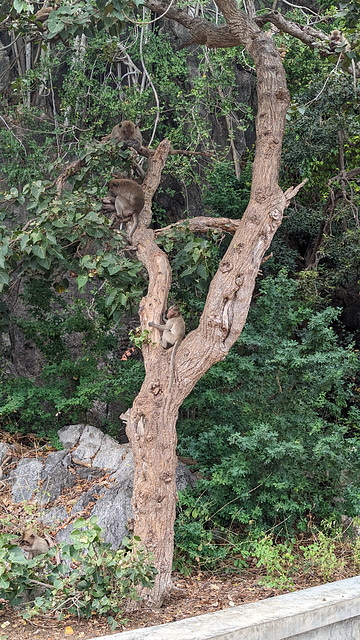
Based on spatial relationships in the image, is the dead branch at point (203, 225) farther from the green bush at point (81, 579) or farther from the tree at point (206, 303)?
the green bush at point (81, 579)

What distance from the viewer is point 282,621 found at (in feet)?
10.6

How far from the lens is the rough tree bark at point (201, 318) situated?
4086 millimetres

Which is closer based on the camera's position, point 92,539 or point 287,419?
point 92,539

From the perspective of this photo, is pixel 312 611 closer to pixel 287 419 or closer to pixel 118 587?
pixel 118 587

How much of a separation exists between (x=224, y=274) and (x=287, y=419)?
71.6 inches

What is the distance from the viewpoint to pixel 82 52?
868cm

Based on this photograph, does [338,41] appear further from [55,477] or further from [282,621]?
[55,477]

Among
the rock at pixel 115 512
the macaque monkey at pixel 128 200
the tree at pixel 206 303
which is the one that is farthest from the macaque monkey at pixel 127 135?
the rock at pixel 115 512

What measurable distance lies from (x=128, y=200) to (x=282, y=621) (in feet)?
12.7

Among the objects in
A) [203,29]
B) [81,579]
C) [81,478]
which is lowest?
[81,478]

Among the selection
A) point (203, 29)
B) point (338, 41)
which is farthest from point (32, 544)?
point (338, 41)

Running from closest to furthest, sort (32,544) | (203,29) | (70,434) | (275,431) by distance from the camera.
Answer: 1. (32,544)
2. (275,431)
3. (203,29)
4. (70,434)

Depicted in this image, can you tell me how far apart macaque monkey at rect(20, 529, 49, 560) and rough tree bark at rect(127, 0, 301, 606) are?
815 millimetres

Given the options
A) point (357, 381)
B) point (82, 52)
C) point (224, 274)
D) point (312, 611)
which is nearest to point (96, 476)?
point (224, 274)
